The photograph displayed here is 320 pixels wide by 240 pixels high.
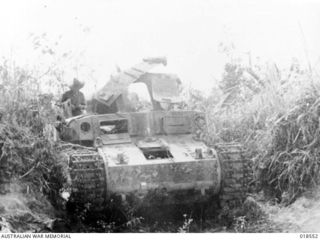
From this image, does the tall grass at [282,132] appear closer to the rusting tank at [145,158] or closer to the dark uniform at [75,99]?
the rusting tank at [145,158]

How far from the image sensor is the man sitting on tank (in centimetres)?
Result: 829

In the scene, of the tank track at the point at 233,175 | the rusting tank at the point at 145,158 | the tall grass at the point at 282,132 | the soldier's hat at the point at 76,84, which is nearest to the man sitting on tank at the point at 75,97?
the soldier's hat at the point at 76,84

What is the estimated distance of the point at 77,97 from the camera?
836 centimetres

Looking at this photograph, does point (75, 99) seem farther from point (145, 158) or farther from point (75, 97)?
point (145, 158)

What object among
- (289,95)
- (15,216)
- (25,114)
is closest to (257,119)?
(289,95)

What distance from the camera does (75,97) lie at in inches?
328

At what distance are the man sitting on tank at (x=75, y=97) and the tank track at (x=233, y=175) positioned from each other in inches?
104

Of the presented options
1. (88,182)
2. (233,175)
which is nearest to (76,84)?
(88,182)

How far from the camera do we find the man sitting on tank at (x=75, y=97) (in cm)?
829

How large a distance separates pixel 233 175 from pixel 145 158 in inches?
44.4

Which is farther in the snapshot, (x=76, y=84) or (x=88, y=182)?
(x=76, y=84)

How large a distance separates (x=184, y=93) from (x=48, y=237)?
5.79 metres

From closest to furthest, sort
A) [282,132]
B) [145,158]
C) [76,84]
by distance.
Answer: [145,158] → [282,132] → [76,84]

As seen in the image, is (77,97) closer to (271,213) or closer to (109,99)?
(109,99)
